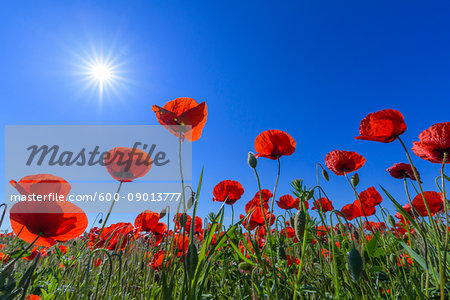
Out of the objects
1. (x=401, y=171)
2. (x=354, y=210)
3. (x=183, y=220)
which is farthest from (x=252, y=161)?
(x=401, y=171)

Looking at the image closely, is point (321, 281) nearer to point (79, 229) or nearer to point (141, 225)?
point (79, 229)

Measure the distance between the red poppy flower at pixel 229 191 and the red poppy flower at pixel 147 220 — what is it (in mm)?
742

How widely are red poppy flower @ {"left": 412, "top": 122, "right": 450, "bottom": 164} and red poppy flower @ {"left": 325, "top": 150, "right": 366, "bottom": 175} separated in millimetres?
580

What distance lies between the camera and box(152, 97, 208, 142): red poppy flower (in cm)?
133

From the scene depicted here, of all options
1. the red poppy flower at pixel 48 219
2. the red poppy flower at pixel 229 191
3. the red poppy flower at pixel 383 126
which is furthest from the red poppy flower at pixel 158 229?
the red poppy flower at pixel 383 126

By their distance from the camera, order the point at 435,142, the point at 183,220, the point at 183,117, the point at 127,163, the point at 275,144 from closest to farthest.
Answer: the point at 183,220, the point at 183,117, the point at 435,142, the point at 127,163, the point at 275,144

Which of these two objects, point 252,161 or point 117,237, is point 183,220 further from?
point 117,237

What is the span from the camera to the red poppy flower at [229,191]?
2.38 meters

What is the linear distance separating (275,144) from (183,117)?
91cm

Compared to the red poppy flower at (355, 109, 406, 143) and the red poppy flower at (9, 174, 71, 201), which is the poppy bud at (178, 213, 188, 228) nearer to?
the red poppy flower at (9, 174, 71, 201)

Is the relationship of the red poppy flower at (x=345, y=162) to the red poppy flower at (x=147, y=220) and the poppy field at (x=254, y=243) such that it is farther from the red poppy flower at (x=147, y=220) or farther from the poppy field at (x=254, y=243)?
the red poppy flower at (x=147, y=220)

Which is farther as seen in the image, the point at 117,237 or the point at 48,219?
the point at 117,237

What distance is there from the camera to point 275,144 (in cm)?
197

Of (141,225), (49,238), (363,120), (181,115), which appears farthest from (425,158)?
(141,225)
